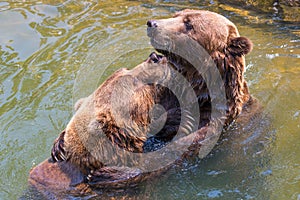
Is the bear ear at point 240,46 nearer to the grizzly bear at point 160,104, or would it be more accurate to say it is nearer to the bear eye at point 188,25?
the grizzly bear at point 160,104

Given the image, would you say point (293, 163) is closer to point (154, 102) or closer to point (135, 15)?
point (154, 102)

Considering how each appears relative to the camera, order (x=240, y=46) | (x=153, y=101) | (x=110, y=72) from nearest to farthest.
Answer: (x=153, y=101), (x=240, y=46), (x=110, y=72)

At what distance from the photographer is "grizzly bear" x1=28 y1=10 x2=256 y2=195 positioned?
153 inches

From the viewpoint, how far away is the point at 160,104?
4258mm

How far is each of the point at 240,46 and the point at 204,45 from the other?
348 mm

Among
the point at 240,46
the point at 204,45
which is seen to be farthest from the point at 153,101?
the point at 240,46

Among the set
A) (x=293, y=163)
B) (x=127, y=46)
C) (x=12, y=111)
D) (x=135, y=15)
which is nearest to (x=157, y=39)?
(x=293, y=163)

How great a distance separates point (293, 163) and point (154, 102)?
62.9 inches

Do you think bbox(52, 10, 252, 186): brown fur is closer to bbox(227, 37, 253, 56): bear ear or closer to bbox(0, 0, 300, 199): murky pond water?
bbox(227, 37, 253, 56): bear ear

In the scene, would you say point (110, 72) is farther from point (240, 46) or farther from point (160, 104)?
point (240, 46)

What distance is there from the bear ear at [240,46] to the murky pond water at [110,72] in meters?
0.95

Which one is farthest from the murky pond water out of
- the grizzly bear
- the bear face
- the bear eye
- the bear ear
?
the bear eye

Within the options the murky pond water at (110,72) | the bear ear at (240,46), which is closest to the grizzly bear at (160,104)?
the bear ear at (240,46)

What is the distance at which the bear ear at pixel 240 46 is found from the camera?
4.27 metres
